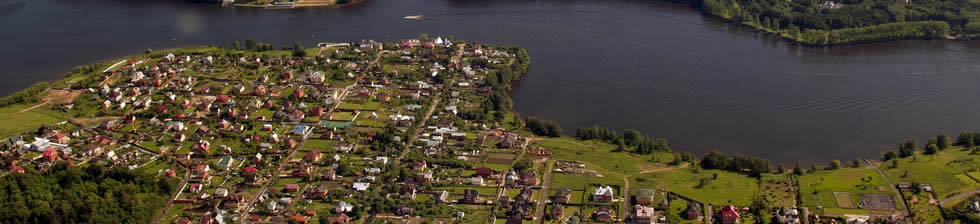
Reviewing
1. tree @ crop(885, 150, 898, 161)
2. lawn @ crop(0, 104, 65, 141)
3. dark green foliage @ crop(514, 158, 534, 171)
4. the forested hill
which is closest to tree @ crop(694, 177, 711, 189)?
dark green foliage @ crop(514, 158, 534, 171)

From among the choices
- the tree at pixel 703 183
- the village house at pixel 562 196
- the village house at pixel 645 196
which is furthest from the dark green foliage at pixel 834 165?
the village house at pixel 562 196

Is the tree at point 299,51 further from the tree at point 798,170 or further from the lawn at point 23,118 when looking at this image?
the tree at point 798,170

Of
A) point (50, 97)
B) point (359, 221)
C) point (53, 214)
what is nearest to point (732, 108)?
point (359, 221)

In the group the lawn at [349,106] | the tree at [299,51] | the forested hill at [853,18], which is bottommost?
the lawn at [349,106]

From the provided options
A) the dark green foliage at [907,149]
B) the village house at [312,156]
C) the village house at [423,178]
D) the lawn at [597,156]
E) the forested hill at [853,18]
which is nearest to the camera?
the village house at [423,178]

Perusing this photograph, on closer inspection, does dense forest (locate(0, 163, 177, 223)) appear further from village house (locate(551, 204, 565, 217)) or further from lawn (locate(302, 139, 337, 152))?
village house (locate(551, 204, 565, 217))

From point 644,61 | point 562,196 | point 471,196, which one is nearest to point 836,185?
point 562,196

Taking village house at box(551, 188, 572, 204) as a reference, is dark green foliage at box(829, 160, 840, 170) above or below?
above
